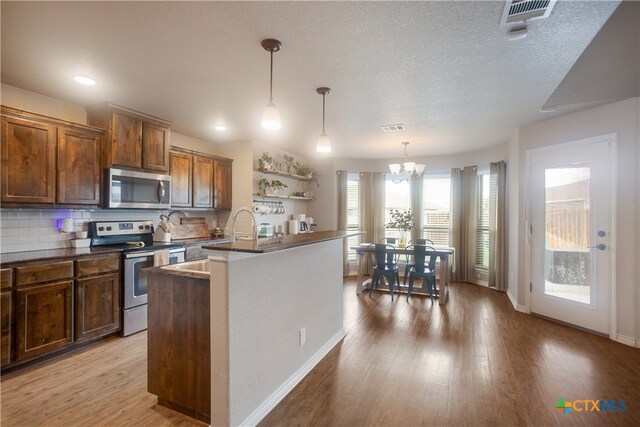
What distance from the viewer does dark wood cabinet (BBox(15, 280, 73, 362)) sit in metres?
2.61

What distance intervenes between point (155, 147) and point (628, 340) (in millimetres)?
5906

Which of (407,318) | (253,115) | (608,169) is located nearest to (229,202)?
(253,115)

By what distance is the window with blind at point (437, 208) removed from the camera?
6.49 meters

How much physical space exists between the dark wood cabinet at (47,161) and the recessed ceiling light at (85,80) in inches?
20.8

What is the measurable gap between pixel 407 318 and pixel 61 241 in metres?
4.23

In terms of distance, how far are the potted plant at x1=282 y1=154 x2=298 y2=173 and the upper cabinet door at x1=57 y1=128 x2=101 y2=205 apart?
10.2ft

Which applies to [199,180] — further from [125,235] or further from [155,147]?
[125,235]

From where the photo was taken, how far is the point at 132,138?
367cm

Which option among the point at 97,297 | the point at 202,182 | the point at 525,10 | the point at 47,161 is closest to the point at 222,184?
the point at 202,182

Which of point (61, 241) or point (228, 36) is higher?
point (228, 36)

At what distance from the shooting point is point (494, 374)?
262 cm

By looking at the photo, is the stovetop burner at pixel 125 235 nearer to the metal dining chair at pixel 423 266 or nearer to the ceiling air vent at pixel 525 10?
the metal dining chair at pixel 423 266

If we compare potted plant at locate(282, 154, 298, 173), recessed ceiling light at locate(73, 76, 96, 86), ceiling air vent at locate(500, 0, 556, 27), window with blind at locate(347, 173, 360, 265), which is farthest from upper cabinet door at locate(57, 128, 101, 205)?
window with blind at locate(347, 173, 360, 265)

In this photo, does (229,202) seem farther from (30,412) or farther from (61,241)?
(30,412)
